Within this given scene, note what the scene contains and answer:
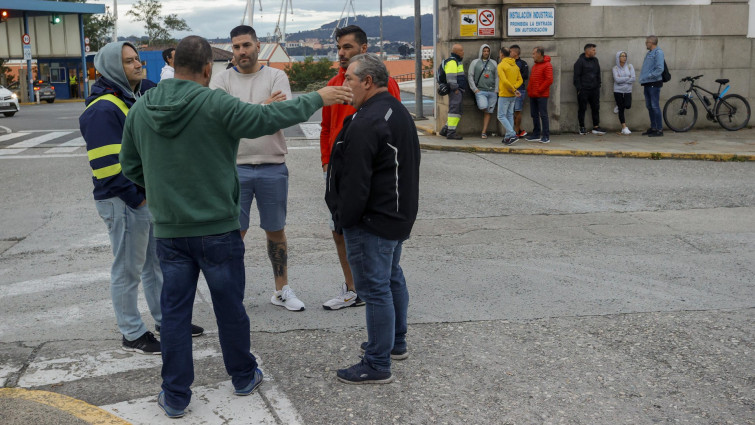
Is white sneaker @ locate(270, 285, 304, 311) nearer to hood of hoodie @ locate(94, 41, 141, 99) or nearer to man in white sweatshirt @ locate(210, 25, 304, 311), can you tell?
man in white sweatshirt @ locate(210, 25, 304, 311)

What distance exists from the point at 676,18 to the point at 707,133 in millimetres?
2537

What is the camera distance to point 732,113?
673 inches

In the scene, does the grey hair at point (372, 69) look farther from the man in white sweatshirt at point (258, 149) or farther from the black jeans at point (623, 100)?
the black jeans at point (623, 100)

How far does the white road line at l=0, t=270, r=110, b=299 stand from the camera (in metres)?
6.56

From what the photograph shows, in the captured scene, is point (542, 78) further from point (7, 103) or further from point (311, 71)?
point (311, 71)

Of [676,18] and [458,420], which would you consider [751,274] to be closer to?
[458,420]

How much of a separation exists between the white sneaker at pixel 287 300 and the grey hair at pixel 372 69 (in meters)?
2.10

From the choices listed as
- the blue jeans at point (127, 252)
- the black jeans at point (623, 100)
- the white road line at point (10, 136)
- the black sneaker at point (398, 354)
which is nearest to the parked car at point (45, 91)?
the white road line at point (10, 136)

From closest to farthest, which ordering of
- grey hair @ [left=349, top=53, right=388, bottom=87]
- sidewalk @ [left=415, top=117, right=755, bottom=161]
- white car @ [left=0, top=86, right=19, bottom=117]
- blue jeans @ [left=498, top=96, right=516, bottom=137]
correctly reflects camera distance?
grey hair @ [left=349, top=53, right=388, bottom=87], sidewalk @ [left=415, top=117, right=755, bottom=161], blue jeans @ [left=498, top=96, right=516, bottom=137], white car @ [left=0, top=86, right=19, bottom=117]

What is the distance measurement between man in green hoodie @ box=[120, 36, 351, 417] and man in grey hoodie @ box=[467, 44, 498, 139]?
40.6 feet

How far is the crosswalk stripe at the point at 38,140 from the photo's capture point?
17484mm

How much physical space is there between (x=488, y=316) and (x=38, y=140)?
15.7m

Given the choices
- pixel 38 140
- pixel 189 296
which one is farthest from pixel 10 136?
pixel 189 296

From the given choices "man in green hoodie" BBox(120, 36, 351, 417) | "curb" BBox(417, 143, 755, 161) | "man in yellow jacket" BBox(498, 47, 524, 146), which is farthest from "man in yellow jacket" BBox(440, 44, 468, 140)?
"man in green hoodie" BBox(120, 36, 351, 417)
